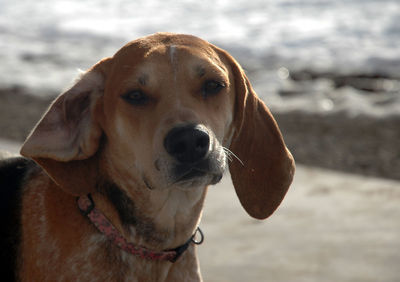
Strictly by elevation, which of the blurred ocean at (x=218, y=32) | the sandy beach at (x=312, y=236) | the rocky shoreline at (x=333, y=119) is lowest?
the blurred ocean at (x=218, y=32)

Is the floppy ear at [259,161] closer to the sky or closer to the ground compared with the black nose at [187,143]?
closer to the ground

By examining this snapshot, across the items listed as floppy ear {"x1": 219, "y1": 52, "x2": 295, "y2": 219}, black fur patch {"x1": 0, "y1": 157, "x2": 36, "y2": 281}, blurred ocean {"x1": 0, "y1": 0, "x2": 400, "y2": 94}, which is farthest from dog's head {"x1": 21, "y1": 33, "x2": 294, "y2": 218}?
blurred ocean {"x1": 0, "y1": 0, "x2": 400, "y2": 94}

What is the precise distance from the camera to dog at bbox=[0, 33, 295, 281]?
3.05 m

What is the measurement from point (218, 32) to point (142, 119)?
14287 millimetres

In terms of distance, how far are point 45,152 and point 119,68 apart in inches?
20.5

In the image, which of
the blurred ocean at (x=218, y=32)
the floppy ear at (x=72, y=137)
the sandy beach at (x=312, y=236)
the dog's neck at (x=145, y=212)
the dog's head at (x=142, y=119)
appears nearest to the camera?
the dog's head at (x=142, y=119)

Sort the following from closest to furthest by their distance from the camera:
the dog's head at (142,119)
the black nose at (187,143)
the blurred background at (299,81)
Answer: the black nose at (187,143), the dog's head at (142,119), the blurred background at (299,81)

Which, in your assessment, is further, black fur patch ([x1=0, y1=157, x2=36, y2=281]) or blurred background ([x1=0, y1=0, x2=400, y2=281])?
blurred background ([x1=0, y1=0, x2=400, y2=281])

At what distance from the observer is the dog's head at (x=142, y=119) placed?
2.95 m

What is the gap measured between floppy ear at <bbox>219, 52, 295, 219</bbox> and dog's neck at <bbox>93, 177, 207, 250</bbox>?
0.34 meters

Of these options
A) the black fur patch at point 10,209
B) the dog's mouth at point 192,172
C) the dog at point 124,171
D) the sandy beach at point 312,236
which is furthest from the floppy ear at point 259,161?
the sandy beach at point 312,236

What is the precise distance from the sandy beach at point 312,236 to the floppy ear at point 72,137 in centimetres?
193

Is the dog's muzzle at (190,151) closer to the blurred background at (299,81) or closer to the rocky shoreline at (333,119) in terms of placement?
the blurred background at (299,81)

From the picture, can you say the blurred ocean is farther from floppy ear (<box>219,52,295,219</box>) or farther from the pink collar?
the pink collar
